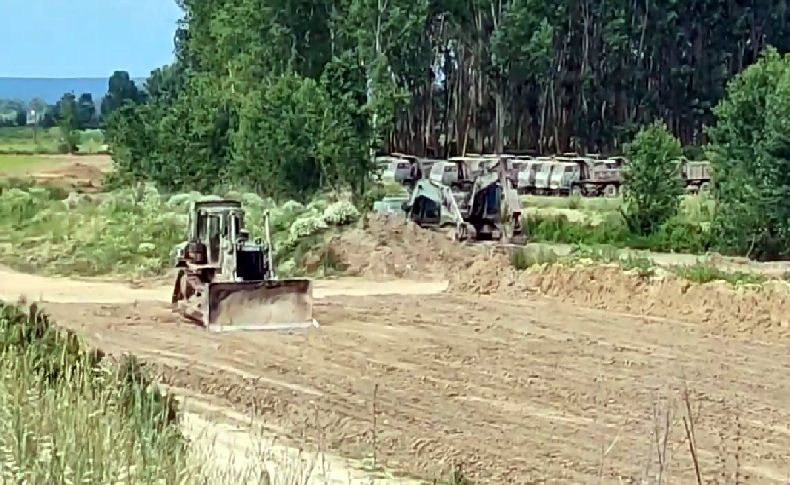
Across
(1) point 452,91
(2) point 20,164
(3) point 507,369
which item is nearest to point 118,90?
(2) point 20,164

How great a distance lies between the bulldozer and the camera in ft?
64.0

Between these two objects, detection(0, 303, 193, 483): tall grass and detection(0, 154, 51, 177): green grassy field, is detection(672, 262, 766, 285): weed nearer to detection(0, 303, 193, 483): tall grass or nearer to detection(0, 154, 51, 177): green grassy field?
detection(0, 303, 193, 483): tall grass

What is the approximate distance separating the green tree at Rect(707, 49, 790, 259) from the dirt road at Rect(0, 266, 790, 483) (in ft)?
29.3

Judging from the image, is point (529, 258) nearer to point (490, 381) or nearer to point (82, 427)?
point (490, 381)

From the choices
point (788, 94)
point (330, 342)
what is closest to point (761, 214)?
point (788, 94)

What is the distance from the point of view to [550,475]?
1170 cm

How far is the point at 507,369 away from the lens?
17031 mm

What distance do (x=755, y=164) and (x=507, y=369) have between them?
16.5 metres

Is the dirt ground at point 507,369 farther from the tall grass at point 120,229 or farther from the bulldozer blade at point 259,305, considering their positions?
the tall grass at point 120,229

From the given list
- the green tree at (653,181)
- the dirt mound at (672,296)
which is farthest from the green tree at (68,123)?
the dirt mound at (672,296)

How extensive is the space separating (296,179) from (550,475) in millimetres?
27427

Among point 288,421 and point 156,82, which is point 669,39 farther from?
point 288,421

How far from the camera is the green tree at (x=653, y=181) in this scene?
34.3 metres

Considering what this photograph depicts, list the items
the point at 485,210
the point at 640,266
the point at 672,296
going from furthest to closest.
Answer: the point at 485,210 < the point at 640,266 < the point at 672,296
